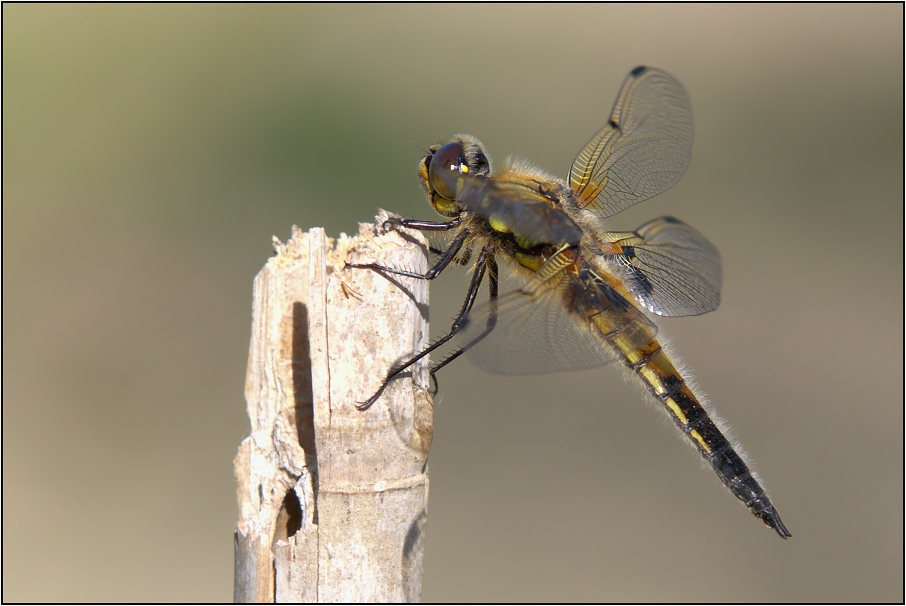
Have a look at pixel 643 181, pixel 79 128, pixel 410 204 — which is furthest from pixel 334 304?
pixel 79 128

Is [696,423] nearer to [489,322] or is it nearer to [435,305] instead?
[489,322]

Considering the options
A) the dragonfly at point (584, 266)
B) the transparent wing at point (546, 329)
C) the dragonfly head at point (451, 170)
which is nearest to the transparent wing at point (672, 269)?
the dragonfly at point (584, 266)

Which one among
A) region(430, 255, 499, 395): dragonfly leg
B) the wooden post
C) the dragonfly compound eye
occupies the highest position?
the dragonfly compound eye

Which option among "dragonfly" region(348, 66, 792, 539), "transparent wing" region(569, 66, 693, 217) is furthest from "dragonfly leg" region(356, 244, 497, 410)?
"transparent wing" region(569, 66, 693, 217)

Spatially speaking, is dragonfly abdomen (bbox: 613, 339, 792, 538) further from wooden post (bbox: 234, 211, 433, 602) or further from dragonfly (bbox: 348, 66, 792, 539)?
wooden post (bbox: 234, 211, 433, 602)

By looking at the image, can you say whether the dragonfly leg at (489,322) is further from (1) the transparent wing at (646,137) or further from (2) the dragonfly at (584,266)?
(1) the transparent wing at (646,137)

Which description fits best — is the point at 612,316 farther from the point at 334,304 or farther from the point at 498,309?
the point at 334,304

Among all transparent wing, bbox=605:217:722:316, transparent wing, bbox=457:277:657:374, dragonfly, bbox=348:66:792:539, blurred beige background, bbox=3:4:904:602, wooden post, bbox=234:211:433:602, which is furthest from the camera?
blurred beige background, bbox=3:4:904:602
